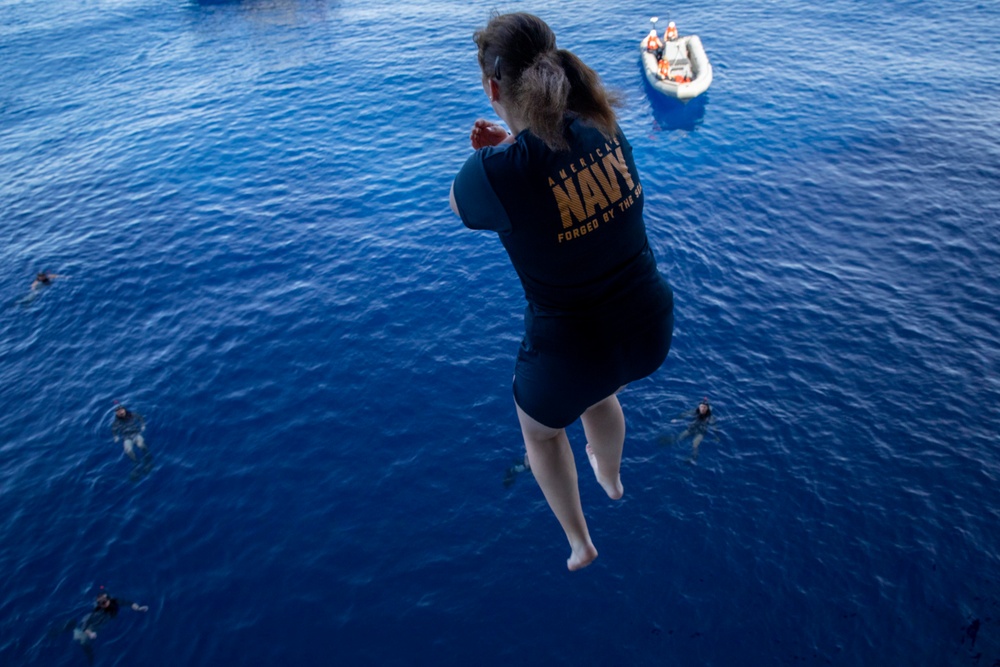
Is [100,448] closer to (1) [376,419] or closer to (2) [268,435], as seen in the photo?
(2) [268,435]

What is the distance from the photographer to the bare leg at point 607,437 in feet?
16.3

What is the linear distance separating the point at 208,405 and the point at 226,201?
12341 mm

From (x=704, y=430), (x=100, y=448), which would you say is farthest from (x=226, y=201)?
(x=704, y=430)

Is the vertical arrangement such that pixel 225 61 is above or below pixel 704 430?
above

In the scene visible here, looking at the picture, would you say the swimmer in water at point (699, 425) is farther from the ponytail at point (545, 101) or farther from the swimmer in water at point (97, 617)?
the ponytail at point (545, 101)

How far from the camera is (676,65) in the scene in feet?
121

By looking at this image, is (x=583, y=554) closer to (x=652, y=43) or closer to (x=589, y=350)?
(x=589, y=350)

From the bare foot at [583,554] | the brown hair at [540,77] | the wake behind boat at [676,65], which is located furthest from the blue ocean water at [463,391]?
the bare foot at [583,554]

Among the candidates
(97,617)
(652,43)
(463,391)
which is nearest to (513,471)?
(463,391)

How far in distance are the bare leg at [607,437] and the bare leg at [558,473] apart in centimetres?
36

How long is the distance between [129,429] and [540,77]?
21135 mm

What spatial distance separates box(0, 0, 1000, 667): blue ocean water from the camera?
16.5m

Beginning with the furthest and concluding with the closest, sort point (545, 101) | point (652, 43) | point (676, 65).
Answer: point (652, 43) < point (676, 65) < point (545, 101)

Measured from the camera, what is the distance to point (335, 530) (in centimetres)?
1833
